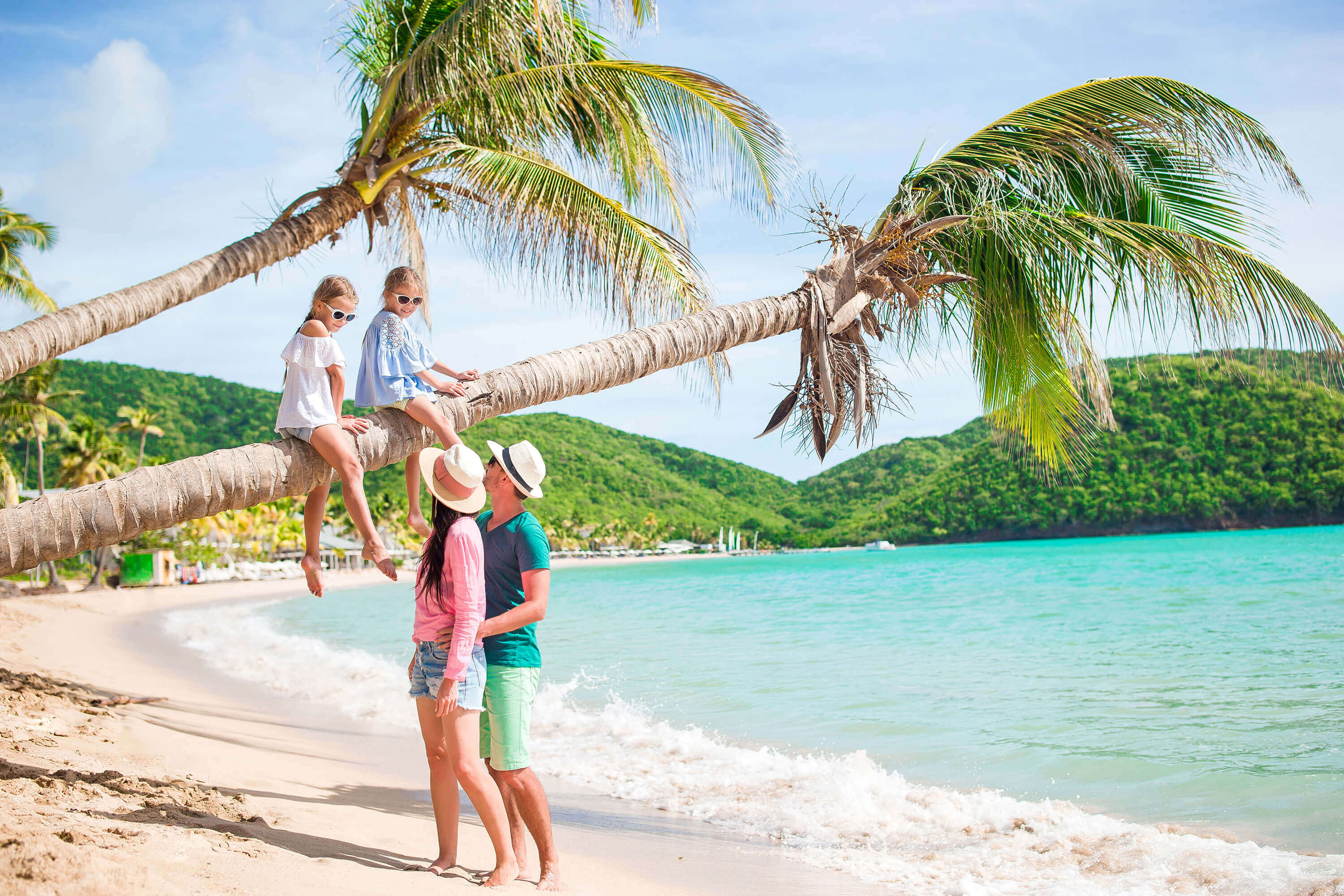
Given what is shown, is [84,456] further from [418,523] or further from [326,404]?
[326,404]

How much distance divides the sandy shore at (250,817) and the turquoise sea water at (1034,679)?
271 cm

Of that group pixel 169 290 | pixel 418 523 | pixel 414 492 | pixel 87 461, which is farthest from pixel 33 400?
pixel 418 523

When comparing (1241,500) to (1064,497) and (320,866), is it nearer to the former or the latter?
(1064,497)

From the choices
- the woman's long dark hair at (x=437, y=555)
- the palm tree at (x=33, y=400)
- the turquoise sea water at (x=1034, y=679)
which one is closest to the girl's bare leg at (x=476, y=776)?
the woman's long dark hair at (x=437, y=555)

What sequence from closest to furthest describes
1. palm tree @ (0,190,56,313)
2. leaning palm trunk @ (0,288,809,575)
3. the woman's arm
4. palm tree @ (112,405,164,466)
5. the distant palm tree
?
leaning palm trunk @ (0,288,809,575), the woman's arm, palm tree @ (0,190,56,313), the distant palm tree, palm tree @ (112,405,164,466)

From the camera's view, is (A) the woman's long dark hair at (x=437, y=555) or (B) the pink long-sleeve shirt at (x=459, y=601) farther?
(A) the woman's long dark hair at (x=437, y=555)

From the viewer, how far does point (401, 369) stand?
3672mm

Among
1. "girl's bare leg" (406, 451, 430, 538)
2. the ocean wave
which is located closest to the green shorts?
"girl's bare leg" (406, 451, 430, 538)

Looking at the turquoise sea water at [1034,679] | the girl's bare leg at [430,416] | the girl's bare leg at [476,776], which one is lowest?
the turquoise sea water at [1034,679]

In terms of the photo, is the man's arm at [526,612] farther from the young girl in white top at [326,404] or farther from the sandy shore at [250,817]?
the sandy shore at [250,817]

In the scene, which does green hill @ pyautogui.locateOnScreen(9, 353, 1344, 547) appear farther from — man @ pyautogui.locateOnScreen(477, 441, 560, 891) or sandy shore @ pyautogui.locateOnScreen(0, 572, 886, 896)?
sandy shore @ pyautogui.locateOnScreen(0, 572, 886, 896)

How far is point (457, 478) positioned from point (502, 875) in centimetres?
158

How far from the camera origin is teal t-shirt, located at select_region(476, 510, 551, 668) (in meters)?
3.30

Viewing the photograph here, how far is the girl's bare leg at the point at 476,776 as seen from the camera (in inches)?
124
